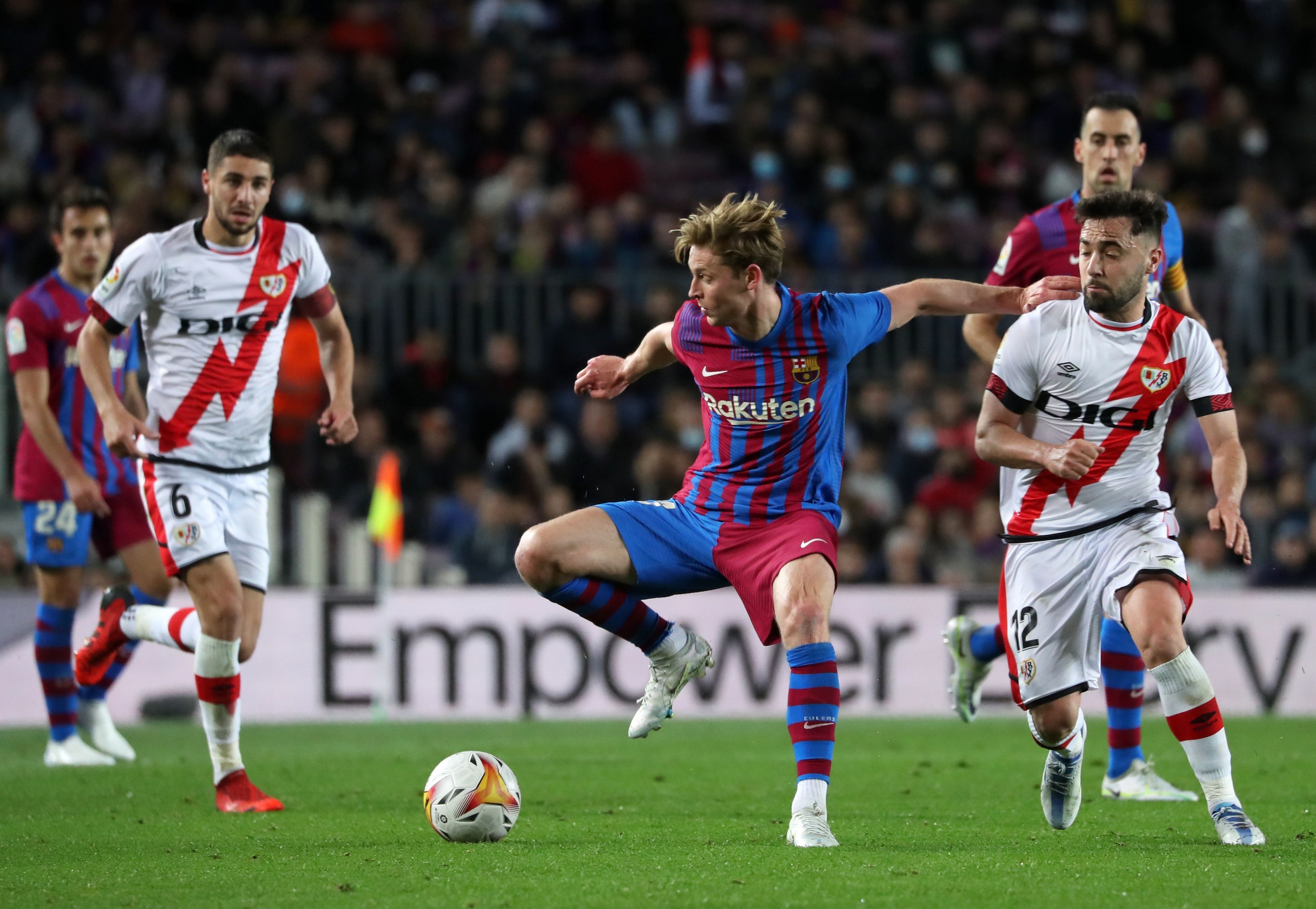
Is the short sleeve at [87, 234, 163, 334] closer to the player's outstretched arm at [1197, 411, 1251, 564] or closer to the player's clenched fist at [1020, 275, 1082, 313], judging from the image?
the player's clenched fist at [1020, 275, 1082, 313]

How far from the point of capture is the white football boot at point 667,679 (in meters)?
6.69

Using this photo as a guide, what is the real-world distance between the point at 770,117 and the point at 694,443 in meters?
5.02

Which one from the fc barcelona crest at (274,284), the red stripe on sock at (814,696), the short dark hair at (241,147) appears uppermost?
the short dark hair at (241,147)

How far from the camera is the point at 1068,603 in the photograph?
637 centimetres

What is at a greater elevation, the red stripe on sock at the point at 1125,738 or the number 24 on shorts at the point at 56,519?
the number 24 on shorts at the point at 56,519

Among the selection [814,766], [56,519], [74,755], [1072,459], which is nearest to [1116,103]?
[1072,459]

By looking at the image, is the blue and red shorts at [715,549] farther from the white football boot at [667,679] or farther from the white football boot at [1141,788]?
the white football boot at [1141,788]

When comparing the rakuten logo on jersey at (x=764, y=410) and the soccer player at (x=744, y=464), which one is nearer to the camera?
the soccer player at (x=744, y=464)

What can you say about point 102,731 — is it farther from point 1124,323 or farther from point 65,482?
point 1124,323

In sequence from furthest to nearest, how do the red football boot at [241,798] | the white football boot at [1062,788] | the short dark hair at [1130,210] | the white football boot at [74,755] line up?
1. the white football boot at [74,755]
2. the red football boot at [241,798]
3. the white football boot at [1062,788]
4. the short dark hair at [1130,210]

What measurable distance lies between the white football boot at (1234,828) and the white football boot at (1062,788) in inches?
20.1

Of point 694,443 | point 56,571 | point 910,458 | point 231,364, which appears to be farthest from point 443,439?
point 231,364

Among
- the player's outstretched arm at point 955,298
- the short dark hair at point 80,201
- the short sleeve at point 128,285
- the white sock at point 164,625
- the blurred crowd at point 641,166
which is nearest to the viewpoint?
the player's outstretched arm at point 955,298

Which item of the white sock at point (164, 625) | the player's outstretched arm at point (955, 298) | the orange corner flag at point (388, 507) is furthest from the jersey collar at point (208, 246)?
the orange corner flag at point (388, 507)
